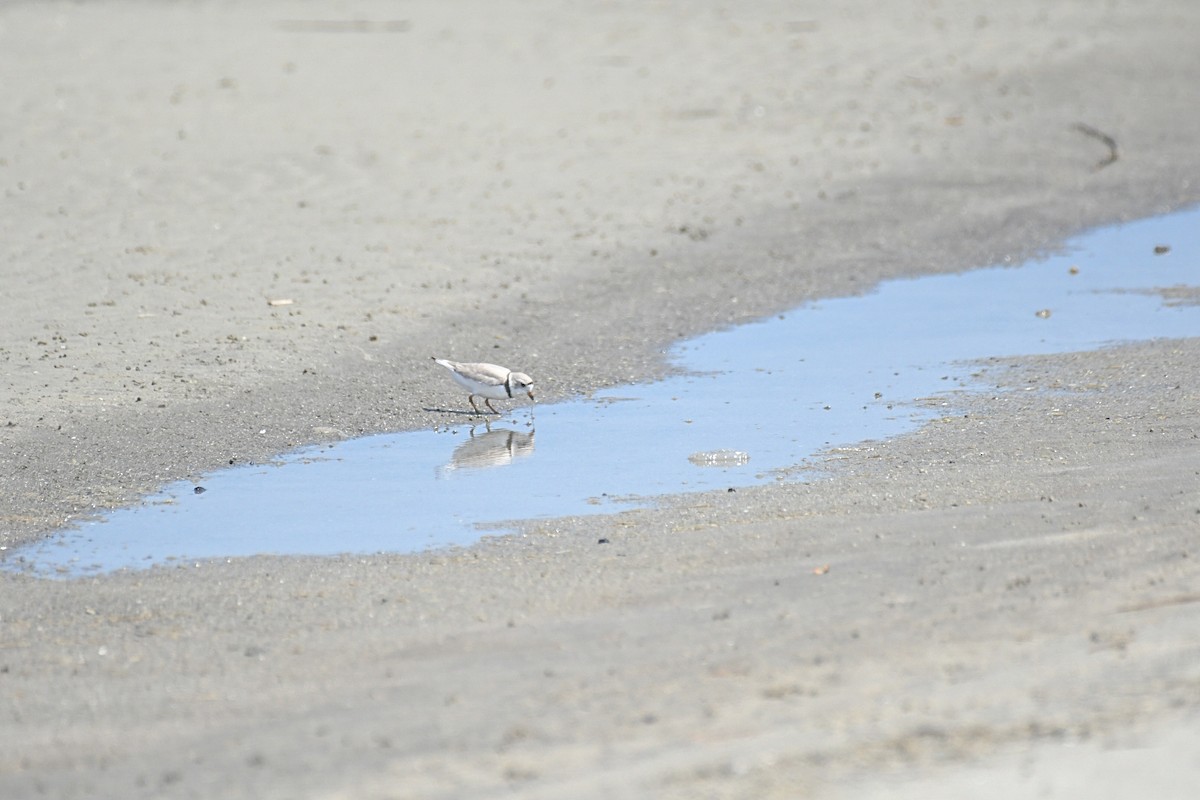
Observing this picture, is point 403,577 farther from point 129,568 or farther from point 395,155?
point 395,155

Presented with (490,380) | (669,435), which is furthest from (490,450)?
(669,435)

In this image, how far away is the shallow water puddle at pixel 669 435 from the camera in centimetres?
713

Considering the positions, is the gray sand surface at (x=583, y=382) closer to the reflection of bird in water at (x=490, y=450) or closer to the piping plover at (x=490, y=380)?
the piping plover at (x=490, y=380)

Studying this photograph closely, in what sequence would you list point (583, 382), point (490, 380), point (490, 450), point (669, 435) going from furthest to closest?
point (583, 382), point (490, 380), point (669, 435), point (490, 450)

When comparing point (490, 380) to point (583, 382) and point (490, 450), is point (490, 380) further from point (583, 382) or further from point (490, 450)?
point (583, 382)

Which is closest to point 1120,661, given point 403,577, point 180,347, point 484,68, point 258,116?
point 403,577

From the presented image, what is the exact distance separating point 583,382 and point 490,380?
0.98m

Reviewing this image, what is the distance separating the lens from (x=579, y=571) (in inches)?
250

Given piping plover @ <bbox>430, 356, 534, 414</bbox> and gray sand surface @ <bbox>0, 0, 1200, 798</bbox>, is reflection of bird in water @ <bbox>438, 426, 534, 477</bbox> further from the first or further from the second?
gray sand surface @ <bbox>0, 0, 1200, 798</bbox>

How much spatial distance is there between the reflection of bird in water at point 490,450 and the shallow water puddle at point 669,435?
2 cm

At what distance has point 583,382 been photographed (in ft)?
31.8

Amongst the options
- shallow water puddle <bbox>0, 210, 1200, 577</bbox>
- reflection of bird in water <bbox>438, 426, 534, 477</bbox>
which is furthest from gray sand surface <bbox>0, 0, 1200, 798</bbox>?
reflection of bird in water <bbox>438, 426, 534, 477</bbox>

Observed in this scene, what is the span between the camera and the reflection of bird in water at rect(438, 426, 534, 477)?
8.23 meters

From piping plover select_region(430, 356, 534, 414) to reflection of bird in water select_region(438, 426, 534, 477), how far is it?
0.67 ft
